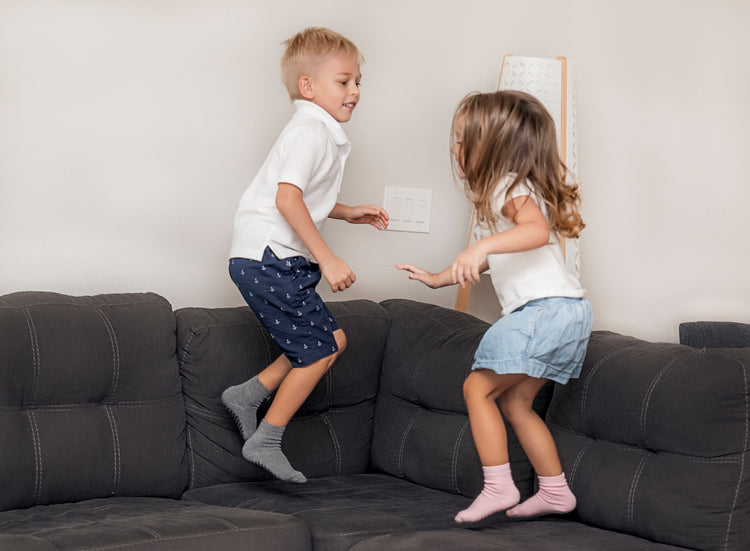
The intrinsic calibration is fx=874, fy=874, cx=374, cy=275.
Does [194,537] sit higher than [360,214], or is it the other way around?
[360,214]

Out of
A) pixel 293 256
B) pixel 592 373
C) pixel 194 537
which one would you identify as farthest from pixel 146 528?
pixel 592 373

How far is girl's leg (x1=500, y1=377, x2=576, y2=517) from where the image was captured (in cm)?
190

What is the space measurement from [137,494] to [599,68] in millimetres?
2078

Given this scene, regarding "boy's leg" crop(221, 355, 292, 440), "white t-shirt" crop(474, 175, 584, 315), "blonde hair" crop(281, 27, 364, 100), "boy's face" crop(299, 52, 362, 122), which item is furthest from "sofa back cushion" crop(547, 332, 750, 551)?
"blonde hair" crop(281, 27, 364, 100)

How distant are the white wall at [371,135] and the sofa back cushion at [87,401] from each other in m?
0.39

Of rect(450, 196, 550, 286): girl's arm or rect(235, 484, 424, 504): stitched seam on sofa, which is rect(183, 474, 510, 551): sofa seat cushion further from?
rect(450, 196, 550, 286): girl's arm

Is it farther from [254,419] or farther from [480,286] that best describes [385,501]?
[480,286]

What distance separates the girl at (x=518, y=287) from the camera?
1.87 meters

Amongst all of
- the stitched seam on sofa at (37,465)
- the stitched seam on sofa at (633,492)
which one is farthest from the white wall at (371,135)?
the stitched seam on sofa at (633,492)

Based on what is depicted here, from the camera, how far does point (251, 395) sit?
2.12m

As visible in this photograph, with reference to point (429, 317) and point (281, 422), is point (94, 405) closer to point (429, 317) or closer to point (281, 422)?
point (281, 422)

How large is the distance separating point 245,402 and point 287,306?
26 cm

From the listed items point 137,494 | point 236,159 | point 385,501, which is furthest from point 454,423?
point 236,159

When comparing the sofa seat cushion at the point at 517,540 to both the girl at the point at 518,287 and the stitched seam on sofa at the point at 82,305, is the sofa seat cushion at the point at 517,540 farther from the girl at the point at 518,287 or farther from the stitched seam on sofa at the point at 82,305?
the stitched seam on sofa at the point at 82,305
